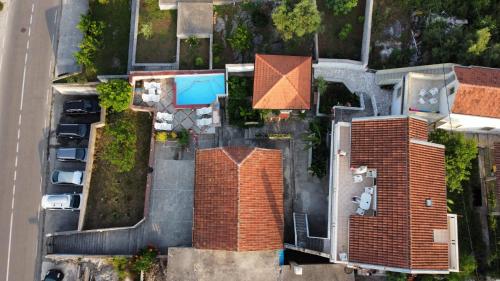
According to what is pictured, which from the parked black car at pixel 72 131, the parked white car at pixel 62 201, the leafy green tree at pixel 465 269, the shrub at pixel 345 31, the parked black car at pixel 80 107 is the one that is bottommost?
the leafy green tree at pixel 465 269

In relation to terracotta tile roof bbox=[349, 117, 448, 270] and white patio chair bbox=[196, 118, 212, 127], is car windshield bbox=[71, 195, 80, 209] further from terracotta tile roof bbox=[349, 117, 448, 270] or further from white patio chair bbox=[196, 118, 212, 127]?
terracotta tile roof bbox=[349, 117, 448, 270]

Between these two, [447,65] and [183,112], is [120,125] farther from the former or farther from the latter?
[447,65]

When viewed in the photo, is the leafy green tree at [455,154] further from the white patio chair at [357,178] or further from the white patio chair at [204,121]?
the white patio chair at [204,121]

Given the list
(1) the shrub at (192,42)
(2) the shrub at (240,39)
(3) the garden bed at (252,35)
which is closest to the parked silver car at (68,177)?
(1) the shrub at (192,42)

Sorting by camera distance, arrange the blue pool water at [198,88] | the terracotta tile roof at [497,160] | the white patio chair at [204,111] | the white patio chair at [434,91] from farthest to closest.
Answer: the blue pool water at [198,88], the white patio chair at [204,111], the white patio chair at [434,91], the terracotta tile roof at [497,160]

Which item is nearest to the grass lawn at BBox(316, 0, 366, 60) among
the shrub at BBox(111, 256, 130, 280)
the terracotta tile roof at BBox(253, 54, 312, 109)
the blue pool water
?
the terracotta tile roof at BBox(253, 54, 312, 109)

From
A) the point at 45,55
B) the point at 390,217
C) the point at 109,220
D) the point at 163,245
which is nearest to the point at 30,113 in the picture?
the point at 45,55
